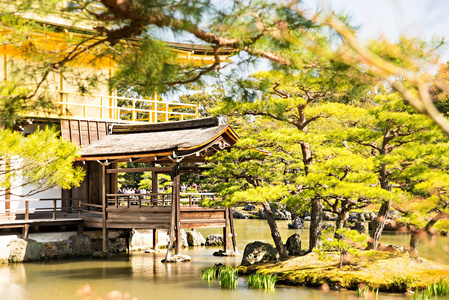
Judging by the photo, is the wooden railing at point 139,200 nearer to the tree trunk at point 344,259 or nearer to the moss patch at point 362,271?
the moss patch at point 362,271

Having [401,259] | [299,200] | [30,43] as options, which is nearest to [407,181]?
[401,259]

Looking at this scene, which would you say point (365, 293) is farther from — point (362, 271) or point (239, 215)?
point (239, 215)

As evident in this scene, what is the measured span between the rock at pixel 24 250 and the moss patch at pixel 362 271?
227 inches

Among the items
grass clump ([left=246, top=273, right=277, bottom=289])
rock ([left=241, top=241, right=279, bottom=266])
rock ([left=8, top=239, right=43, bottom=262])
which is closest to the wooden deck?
rock ([left=8, top=239, right=43, bottom=262])

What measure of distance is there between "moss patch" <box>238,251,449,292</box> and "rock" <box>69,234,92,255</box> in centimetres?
546

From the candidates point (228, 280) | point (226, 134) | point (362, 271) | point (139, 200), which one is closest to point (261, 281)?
point (228, 280)

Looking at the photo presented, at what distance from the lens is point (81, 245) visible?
13.2m

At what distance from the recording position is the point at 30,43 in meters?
5.03

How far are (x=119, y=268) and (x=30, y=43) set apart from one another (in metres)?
7.09

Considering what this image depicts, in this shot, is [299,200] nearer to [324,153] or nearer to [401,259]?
[324,153]

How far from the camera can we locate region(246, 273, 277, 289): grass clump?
27.5 ft

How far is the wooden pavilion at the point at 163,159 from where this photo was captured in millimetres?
11375

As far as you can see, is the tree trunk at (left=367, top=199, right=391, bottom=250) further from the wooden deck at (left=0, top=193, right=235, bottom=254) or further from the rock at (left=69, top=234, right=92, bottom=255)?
the rock at (left=69, top=234, right=92, bottom=255)

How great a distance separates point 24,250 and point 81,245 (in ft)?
4.97
